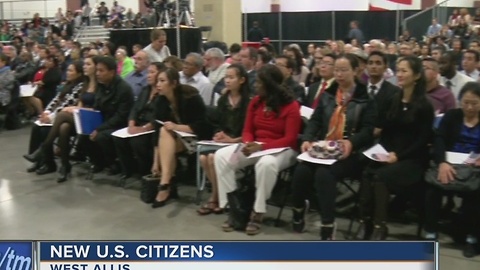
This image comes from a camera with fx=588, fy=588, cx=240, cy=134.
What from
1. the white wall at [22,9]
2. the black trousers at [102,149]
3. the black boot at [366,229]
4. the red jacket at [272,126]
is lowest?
the black boot at [366,229]

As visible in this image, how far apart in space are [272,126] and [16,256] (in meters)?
3.50

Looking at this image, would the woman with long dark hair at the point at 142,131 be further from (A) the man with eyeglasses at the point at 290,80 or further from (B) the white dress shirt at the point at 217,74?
(A) the man with eyeglasses at the point at 290,80

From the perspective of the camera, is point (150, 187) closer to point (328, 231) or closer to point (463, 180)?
point (328, 231)

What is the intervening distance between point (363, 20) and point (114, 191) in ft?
45.5

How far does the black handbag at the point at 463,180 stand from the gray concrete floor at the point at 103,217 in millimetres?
424

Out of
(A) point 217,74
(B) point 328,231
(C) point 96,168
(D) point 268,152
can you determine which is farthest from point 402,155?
(C) point 96,168

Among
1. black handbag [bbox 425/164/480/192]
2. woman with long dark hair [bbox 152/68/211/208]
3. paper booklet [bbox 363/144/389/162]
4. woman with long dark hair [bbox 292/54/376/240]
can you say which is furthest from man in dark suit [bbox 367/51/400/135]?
woman with long dark hair [bbox 152/68/211/208]

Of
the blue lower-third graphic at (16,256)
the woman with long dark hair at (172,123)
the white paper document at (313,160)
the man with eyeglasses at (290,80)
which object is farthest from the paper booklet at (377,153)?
the blue lower-third graphic at (16,256)

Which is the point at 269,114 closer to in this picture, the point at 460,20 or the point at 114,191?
the point at 114,191

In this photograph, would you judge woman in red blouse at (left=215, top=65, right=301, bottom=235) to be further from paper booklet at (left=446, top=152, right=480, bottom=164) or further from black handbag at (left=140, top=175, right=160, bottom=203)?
paper booklet at (left=446, top=152, right=480, bottom=164)

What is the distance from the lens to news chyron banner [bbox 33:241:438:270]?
2.77 feet

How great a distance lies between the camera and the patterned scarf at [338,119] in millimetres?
4074

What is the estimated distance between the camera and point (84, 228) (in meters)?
4.32

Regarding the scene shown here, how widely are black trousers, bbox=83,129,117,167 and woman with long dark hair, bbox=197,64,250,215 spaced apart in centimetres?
130
